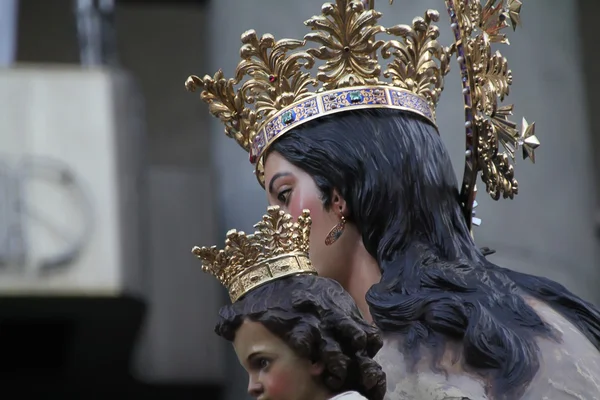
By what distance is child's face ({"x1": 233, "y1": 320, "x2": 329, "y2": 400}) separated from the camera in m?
2.29

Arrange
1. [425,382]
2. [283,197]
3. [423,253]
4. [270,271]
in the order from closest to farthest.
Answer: [270,271] → [425,382] → [423,253] → [283,197]

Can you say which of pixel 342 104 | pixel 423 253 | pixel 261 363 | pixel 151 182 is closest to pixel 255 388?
pixel 261 363

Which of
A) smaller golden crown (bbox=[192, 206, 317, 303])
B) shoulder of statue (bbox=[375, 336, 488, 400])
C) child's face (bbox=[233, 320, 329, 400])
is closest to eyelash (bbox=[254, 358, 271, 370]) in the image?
child's face (bbox=[233, 320, 329, 400])

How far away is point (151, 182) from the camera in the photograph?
840cm

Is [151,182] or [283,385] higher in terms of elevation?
[151,182]

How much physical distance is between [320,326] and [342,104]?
32.2 inches

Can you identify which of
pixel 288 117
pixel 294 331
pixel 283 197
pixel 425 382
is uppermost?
pixel 288 117

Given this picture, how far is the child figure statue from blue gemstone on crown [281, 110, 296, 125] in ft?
2.17

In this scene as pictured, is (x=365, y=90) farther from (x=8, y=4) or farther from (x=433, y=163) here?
(x=8, y=4)

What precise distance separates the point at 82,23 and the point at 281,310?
5.63 metres

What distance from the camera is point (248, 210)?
6.28 m

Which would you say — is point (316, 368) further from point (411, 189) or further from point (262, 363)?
point (411, 189)

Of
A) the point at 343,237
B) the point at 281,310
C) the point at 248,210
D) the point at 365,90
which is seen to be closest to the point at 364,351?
the point at 281,310

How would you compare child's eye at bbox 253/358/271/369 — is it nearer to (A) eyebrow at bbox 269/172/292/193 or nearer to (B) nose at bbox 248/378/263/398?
(B) nose at bbox 248/378/263/398
